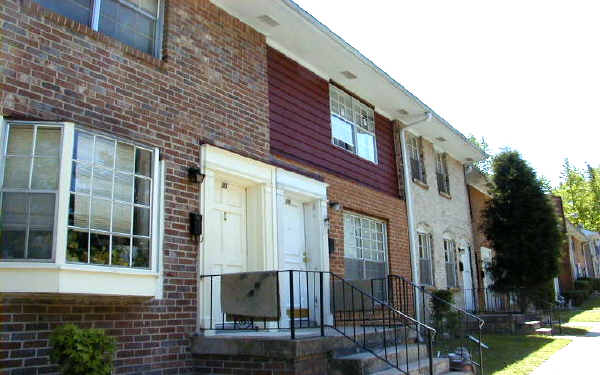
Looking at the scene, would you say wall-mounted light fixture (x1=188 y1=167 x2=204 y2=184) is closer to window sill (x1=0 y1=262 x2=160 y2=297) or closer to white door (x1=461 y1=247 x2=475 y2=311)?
window sill (x1=0 y1=262 x2=160 y2=297)

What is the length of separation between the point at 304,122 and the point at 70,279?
5472 mm

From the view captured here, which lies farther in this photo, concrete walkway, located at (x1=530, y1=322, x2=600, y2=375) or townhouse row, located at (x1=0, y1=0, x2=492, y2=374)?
concrete walkway, located at (x1=530, y1=322, x2=600, y2=375)

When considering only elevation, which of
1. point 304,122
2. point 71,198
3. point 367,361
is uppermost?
point 304,122

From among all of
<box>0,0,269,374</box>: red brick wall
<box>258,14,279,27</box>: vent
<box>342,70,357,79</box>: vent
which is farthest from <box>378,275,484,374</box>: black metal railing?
<box>258,14,279,27</box>: vent

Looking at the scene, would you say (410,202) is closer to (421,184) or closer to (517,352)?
(421,184)

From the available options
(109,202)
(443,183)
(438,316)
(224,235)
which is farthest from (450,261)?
(109,202)

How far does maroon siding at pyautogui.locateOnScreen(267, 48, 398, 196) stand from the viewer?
29.0ft

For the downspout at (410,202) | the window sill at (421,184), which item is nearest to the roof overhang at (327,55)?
the downspout at (410,202)

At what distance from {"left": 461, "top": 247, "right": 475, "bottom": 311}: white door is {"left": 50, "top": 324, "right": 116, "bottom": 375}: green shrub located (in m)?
12.9

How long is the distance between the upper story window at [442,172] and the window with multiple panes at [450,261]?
1494 mm

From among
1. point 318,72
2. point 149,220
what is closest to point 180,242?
point 149,220

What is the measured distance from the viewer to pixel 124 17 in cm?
658

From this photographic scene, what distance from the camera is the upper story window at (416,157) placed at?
44.7 feet

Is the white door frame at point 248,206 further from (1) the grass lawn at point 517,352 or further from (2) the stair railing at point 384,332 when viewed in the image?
(1) the grass lawn at point 517,352
